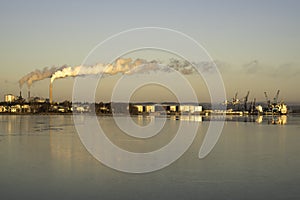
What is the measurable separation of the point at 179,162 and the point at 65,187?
410 cm

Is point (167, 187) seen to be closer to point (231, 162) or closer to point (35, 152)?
point (231, 162)

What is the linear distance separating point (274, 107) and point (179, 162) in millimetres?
98089

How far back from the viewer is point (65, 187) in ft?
25.0

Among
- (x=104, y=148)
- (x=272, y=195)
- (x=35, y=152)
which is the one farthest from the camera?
(x=104, y=148)

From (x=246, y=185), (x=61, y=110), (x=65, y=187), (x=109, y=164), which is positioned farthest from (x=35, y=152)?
(x=61, y=110)

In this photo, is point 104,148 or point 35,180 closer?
point 35,180

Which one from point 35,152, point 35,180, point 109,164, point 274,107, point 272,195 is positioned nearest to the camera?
point 272,195

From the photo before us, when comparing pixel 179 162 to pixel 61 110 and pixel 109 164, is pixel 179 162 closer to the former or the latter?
pixel 109 164

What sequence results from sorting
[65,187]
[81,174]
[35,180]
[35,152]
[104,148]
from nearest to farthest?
[65,187], [35,180], [81,174], [35,152], [104,148]

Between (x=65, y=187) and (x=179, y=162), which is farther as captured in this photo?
(x=179, y=162)

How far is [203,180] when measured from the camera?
8352 mm

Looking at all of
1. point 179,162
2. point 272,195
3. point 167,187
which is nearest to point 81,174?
point 167,187

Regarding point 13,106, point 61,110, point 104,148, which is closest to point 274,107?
point 61,110

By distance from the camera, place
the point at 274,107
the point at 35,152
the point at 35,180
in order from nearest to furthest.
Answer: the point at 35,180 → the point at 35,152 → the point at 274,107
